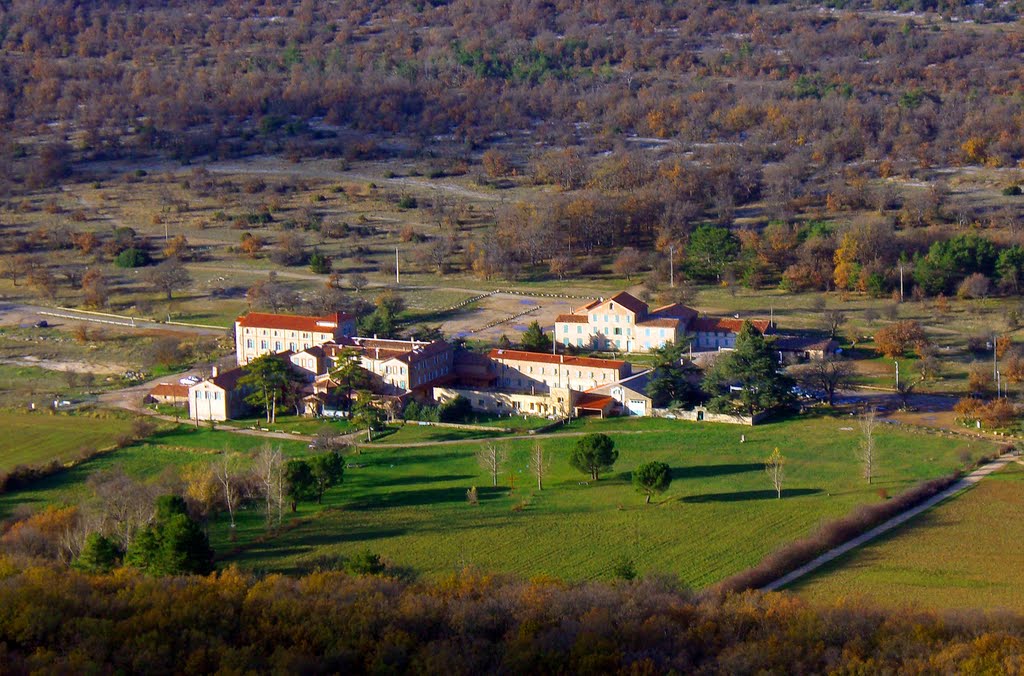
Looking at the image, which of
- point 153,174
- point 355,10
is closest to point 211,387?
point 153,174

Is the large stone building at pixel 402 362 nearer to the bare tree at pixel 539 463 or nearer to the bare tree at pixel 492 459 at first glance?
the bare tree at pixel 492 459

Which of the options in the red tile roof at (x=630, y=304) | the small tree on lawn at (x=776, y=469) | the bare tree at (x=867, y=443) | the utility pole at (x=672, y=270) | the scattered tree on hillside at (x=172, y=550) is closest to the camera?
the scattered tree on hillside at (x=172, y=550)

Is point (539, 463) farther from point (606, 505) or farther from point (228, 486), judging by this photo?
point (228, 486)

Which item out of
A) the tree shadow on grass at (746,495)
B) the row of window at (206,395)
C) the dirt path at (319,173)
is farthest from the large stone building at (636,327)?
the dirt path at (319,173)

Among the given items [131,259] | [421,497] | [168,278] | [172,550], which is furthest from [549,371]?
[131,259]

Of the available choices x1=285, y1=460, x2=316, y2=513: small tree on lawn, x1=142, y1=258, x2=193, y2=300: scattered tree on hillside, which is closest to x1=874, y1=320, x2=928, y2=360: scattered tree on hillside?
x1=285, y1=460, x2=316, y2=513: small tree on lawn

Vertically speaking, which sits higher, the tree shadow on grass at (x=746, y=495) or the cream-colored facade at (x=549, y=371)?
the cream-colored facade at (x=549, y=371)
